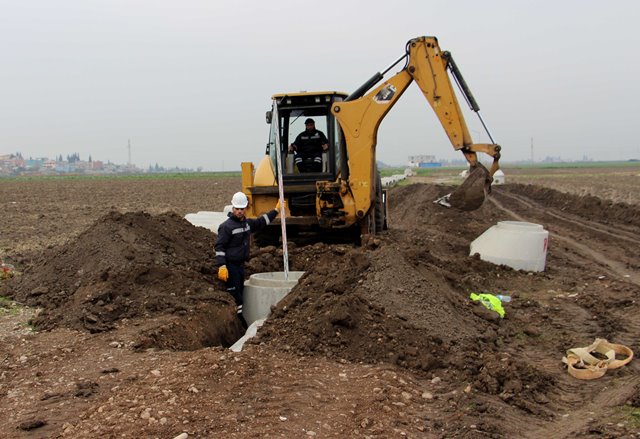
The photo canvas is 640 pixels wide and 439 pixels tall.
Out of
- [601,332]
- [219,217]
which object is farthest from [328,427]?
[219,217]

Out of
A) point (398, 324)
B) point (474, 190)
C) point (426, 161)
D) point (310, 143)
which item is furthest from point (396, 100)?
point (426, 161)

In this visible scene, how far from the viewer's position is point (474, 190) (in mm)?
9555

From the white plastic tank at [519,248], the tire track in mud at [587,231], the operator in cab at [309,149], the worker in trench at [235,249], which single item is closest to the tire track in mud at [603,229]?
the tire track in mud at [587,231]

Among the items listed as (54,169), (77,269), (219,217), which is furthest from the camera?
(54,169)

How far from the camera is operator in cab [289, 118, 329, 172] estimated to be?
10.0 meters

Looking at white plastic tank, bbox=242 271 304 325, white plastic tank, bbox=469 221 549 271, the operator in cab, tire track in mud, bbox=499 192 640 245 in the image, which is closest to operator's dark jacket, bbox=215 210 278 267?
white plastic tank, bbox=242 271 304 325

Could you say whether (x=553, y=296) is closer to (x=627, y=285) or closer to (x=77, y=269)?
(x=627, y=285)

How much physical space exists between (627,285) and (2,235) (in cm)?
1419

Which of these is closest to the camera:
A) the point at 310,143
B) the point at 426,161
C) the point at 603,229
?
the point at 310,143

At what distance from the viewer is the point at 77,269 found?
8086mm

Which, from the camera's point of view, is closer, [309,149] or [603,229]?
[309,149]

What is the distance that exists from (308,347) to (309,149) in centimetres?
508

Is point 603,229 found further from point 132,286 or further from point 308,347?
point 132,286

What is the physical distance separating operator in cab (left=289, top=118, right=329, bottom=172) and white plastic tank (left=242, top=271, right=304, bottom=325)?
105 inches
